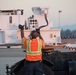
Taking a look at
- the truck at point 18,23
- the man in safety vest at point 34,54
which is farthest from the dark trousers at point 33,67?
the truck at point 18,23

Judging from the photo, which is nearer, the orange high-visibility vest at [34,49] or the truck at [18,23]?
the orange high-visibility vest at [34,49]

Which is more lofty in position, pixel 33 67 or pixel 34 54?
pixel 34 54

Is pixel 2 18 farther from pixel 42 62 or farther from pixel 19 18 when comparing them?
pixel 42 62

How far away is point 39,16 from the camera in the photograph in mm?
13281

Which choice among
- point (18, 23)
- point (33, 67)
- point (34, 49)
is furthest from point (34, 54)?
point (18, 23)

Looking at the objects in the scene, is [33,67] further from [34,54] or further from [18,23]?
[18,23]

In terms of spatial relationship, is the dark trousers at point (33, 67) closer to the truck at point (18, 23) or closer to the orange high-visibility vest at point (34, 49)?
the orange high-visibility vest at point (34, 49)

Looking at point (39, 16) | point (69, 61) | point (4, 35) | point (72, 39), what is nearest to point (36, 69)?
point (69, 61)

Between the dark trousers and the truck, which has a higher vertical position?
the truck

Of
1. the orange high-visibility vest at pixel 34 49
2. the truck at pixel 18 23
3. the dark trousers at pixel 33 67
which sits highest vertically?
the truck at pixel 18 23

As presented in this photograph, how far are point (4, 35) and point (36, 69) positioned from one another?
24.4 ft

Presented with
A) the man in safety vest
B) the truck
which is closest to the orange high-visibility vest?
the man in safety vest

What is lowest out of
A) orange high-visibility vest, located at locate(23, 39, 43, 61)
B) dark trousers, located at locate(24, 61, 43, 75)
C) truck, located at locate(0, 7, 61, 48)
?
dark trousers, located at locate(24, 61, 43, 75)

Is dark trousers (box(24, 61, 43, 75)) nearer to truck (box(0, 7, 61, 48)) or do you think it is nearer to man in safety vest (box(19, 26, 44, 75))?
man in safety vest (box(19, 26, 44, 75))
